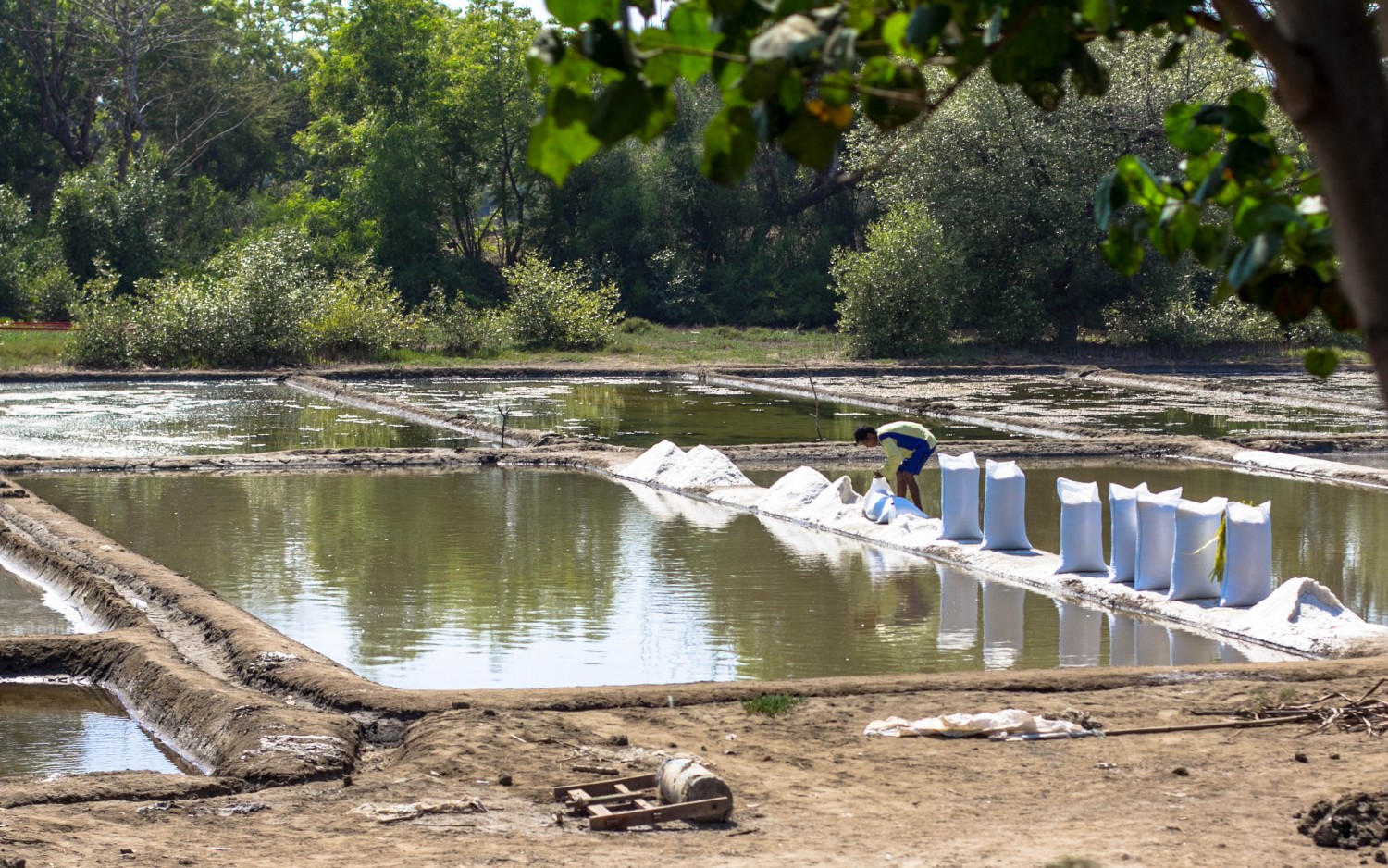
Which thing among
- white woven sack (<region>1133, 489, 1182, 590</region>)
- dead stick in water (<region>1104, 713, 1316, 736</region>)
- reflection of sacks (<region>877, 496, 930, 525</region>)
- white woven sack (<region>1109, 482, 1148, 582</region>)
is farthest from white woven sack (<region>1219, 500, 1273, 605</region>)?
reflection of sacks (<region>877, 496, 930, 525</region>)

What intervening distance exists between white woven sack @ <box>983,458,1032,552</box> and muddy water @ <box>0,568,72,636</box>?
6.98 m

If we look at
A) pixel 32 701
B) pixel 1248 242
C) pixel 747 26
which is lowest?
pixel 32 701

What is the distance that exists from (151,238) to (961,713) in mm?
38538

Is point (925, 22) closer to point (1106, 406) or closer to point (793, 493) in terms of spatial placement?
point (793, 493)

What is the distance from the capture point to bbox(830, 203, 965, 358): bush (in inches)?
1401

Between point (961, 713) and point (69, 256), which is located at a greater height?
point (69, 256)

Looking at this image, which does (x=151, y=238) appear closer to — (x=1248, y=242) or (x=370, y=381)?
(x=370, y=381)

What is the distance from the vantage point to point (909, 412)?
25.8m

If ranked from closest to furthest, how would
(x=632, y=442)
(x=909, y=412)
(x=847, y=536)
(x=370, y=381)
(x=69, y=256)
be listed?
(x=847, y=536) → (x=632, y=442) → (x=909, y=412) → (x=370, y=381) → (x=69, y=256)

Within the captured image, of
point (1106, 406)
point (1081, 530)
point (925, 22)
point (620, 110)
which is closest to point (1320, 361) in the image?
point (925, 22)

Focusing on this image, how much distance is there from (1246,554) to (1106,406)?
17047 mm

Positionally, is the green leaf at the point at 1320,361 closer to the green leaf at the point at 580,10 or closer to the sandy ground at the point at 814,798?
the green leaf at the point at 580,10

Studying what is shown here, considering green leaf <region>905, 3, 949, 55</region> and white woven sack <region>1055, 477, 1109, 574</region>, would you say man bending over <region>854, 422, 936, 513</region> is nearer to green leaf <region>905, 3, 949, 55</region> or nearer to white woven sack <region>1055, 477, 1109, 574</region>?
white woven sack <region>1055, 477, 1109, 574</region>

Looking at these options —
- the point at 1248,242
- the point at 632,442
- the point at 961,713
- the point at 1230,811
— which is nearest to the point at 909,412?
the point at 632,442
